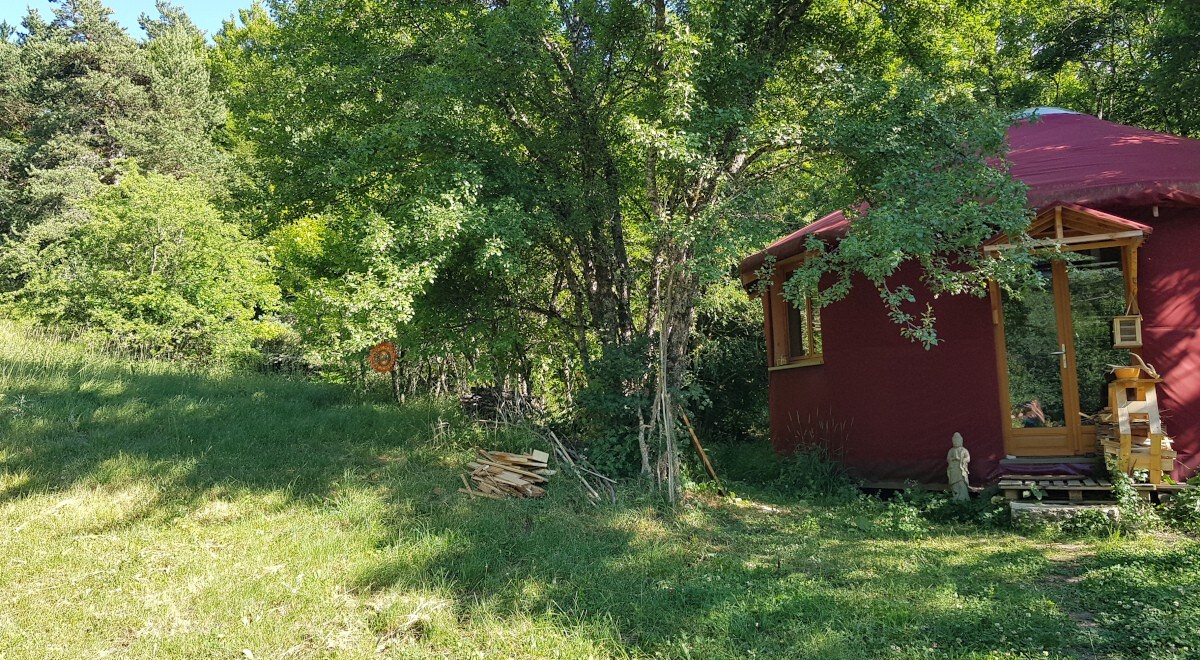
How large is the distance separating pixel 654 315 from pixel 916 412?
2.81 metres

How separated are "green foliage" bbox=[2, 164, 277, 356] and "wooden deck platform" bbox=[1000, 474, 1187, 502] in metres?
12.1

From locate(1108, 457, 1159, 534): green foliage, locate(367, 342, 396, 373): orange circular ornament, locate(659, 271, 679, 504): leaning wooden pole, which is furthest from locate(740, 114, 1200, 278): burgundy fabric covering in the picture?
locate(367, 342, 396, 373): orange circular ornament

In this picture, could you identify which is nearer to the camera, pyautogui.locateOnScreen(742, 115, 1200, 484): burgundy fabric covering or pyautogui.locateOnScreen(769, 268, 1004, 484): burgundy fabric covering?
pyautogui.locateOnScreen(742, 115, 1200, 484): burgundy fabric covering

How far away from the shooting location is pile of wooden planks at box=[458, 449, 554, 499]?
6.06m

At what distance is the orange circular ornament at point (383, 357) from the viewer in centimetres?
841

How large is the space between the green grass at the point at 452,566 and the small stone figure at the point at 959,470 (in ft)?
2.52

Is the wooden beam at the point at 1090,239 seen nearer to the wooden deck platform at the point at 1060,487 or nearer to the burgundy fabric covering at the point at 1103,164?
the burgundy fabric covering at the point at 1103,164

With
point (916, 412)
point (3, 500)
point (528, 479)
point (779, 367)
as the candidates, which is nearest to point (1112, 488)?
point (916, 412)

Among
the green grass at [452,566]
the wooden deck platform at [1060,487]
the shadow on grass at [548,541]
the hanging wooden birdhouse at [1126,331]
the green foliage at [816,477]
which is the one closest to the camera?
the green grass at [452,566]

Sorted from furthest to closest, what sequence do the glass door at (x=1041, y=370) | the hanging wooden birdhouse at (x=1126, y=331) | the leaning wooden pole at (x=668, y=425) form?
1. the glass door at (x=1041, y=370)
2. the leaning wooden pole at (x=668, y=425)
3. the hanging wooden birdhouse at (x=1126, y=331)

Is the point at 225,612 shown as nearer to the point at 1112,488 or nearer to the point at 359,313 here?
the point at 359,313

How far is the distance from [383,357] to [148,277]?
6.30 metres

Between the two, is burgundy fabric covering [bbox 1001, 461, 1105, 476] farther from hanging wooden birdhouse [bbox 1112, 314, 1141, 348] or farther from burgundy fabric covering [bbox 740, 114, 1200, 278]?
burgundy fabric covering [bbox 740, 114, 1200, 278]

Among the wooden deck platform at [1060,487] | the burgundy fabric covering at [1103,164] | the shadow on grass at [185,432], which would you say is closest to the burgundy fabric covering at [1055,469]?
the wooden deck platform at [1060,487]
